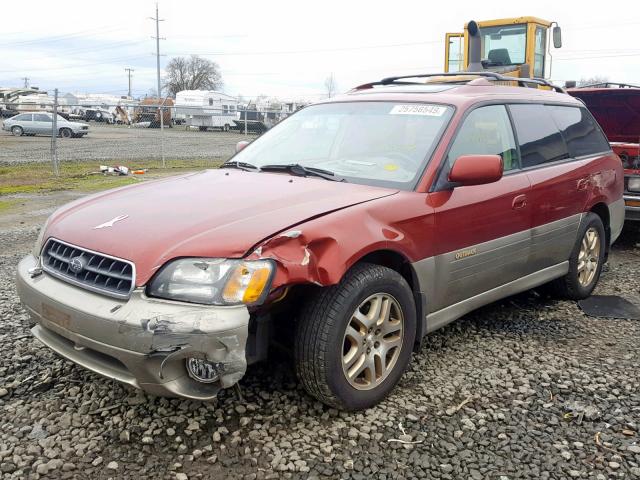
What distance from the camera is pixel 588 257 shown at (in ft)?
16.6

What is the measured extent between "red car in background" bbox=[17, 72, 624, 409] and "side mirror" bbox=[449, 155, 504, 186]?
0.04ft

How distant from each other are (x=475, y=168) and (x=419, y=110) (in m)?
0.69

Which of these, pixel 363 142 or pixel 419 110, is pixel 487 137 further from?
pixel 363 142

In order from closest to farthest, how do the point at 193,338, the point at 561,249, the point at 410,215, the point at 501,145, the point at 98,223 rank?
the point at 193,338 < the point at 98,223 < the point at 410,215 < the point at 501,145 < the point at 561,249

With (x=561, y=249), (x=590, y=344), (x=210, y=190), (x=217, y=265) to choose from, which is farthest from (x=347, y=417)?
(x=561, y=249)

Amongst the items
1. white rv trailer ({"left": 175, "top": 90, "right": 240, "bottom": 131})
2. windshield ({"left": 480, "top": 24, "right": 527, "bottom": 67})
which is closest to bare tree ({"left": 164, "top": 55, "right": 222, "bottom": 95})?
white rv trailer ({"left": 175, "top": 90, "right": 240, "bottom": 131})

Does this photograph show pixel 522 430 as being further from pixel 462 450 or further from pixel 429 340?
pixel 429 340

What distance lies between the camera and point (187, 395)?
2.66 m

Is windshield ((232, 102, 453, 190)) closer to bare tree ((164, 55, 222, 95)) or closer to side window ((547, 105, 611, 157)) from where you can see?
side window ((547, 105, 611, 157))

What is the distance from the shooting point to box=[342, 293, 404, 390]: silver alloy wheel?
10.0 feet

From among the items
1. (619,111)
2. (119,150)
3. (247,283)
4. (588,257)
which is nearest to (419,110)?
(247,283)

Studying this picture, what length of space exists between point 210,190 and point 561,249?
2742 millimetres

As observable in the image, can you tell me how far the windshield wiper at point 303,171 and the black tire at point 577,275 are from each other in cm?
231

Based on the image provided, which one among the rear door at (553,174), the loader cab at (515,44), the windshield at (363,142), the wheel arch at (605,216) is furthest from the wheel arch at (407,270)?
the loader cab at (515,44)
